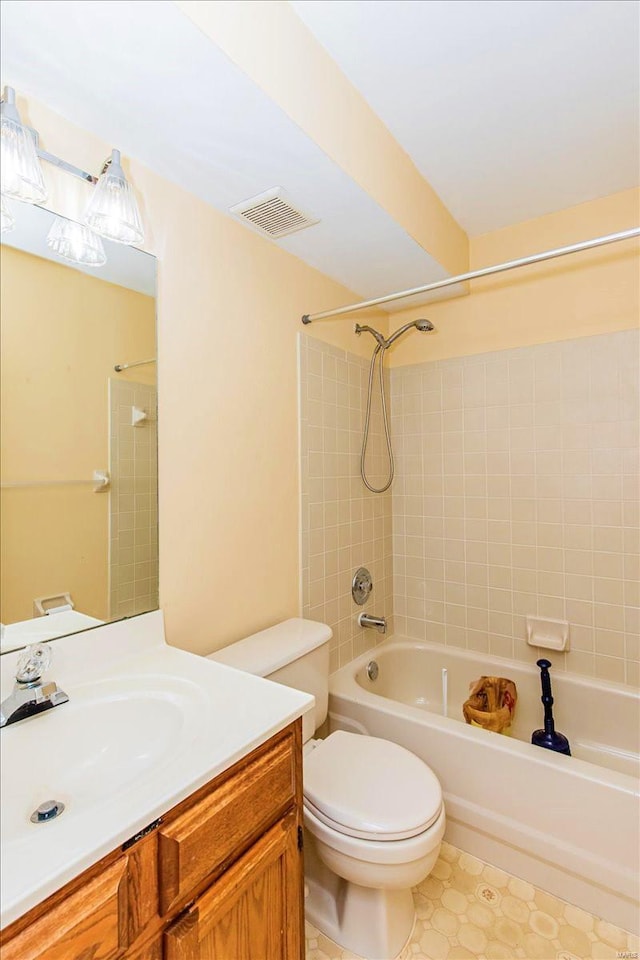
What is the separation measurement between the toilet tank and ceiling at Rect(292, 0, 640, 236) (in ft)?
5.76

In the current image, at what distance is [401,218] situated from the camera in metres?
1.64

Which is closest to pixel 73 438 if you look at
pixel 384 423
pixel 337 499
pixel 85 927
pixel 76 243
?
pixel 76 243

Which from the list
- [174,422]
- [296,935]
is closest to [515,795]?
[296,935]

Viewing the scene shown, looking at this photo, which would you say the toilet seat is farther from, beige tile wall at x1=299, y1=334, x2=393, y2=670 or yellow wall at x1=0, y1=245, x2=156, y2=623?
yellow wall at x1=0, y1=245, x2=156, y2=623

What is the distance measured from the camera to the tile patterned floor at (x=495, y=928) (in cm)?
130

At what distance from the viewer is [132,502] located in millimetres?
1276

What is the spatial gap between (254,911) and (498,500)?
1.83 m

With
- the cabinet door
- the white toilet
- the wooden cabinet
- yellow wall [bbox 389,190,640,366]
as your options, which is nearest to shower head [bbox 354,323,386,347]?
yellow wall [bbox 389,190,640,366]

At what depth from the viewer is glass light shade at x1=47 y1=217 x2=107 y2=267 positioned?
3.59 ft

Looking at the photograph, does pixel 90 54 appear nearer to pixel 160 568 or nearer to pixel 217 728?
pixel 160 568

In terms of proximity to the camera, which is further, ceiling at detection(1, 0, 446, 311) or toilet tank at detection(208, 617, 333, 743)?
toilet tank at detection(208, 617, 333, 743)

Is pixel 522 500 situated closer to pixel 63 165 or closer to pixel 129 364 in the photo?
pixel 129 364

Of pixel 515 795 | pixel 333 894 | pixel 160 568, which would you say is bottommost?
pixel 333 894

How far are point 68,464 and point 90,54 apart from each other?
34.3 inches
